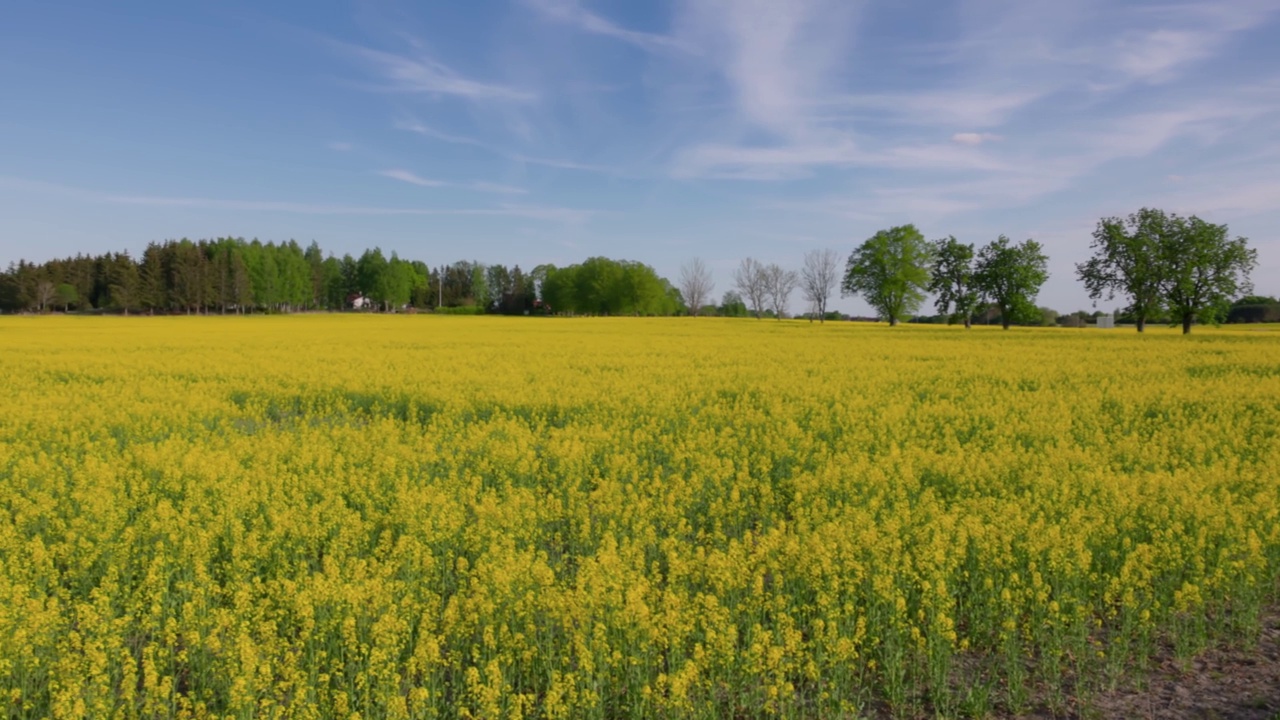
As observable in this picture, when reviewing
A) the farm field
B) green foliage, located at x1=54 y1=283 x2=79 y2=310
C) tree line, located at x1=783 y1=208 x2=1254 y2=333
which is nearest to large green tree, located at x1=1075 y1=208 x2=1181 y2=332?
tree line, located at x1=783 y1=208 x2=1254 y2=333

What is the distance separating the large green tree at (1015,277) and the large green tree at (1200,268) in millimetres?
12001

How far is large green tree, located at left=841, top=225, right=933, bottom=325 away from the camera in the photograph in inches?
2766

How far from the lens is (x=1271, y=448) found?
10.3 meters

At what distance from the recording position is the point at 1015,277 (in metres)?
61.4

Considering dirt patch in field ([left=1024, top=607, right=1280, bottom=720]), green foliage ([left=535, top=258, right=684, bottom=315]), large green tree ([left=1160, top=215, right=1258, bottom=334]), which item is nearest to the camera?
dirt patch in field ([left=1024, top=607, right=1280, bottom=720])

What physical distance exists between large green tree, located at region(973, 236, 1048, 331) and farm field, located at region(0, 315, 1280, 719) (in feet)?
173

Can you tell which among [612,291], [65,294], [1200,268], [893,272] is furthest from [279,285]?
[1200,268]

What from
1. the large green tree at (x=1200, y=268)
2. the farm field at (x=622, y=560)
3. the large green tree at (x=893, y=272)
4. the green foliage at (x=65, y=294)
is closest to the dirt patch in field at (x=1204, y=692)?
the farm field at (x=622, y=560)

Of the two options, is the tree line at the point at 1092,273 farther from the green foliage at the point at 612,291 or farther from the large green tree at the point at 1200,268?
the green foliage at the point at 612,291

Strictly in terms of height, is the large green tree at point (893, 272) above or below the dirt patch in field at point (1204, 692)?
above

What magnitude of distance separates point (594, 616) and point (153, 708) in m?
2.63

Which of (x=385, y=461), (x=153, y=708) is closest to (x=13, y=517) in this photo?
(x=385, y=461)

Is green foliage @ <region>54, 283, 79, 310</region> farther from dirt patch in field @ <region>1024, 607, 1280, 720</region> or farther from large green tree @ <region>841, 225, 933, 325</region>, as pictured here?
dirt patch in field @ <region>1024, 607, 1280, 720</region>

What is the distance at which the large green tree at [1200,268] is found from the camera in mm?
46969
